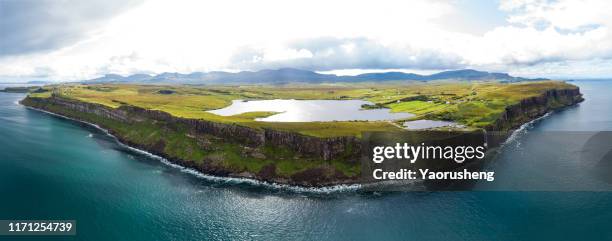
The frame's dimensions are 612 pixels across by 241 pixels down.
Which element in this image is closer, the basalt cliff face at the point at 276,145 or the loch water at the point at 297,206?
the loch water at the point at 297,206

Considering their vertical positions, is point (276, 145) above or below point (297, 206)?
above

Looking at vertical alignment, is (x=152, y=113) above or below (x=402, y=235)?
above

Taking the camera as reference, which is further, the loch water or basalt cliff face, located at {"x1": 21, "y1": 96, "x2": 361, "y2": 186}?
basalt cliff face, located at {"x1": 21, "y1": 96, "x2": 361, "y2": 186}

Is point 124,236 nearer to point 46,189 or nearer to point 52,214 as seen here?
point 52,214

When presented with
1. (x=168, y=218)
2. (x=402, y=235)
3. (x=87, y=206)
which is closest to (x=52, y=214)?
(x=87, y=206)

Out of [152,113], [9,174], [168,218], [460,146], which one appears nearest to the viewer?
[168,218]

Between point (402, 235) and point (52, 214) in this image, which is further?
point (52, 214)

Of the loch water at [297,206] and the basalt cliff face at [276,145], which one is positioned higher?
the basalt cliff face at [276,145]

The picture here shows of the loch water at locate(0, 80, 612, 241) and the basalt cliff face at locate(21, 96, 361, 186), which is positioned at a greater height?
the basalt cliff face at locate(21, 96, 361, 186)
